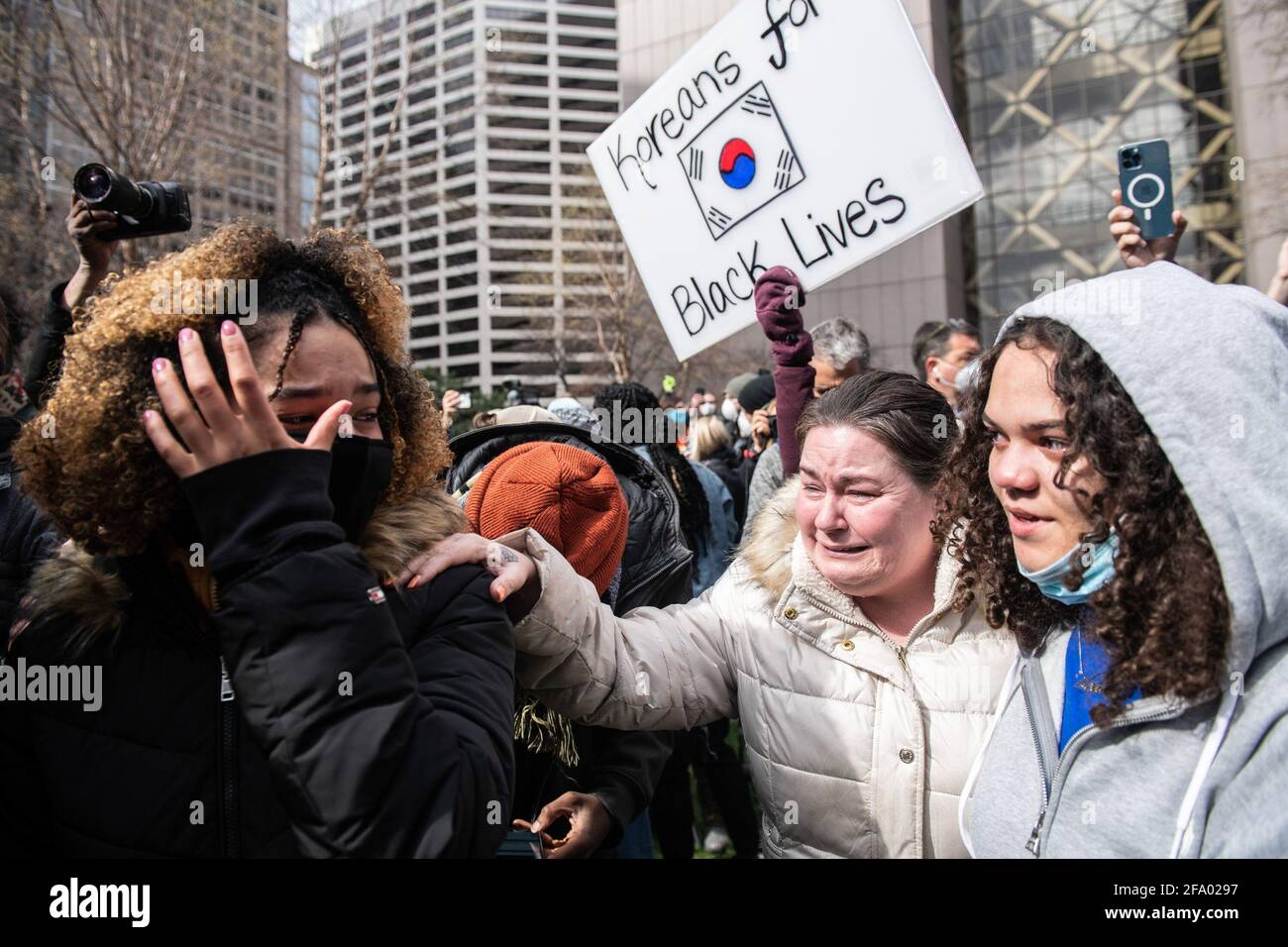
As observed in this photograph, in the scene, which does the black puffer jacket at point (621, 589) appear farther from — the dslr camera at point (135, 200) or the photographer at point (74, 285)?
the photographer at point (74, 285)

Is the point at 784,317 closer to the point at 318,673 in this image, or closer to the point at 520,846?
the point at 520,846

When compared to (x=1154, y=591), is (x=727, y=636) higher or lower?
lower

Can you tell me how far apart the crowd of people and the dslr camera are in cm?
74

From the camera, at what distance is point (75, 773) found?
49.3 inches

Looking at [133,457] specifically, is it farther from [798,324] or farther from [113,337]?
[798,324]

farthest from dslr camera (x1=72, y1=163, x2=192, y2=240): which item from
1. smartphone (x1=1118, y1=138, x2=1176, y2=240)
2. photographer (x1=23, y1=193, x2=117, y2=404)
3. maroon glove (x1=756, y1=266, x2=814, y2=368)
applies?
smartphone (x1=1118, y1=138, x2=1176, y2=240)

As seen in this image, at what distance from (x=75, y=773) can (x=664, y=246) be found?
7.60 feet

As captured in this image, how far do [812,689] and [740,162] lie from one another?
1.78 m

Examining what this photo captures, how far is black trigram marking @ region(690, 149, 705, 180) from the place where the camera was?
2945 millimetres

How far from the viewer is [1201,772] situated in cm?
120

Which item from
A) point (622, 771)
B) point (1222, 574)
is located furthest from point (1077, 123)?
point (1222, 574)
